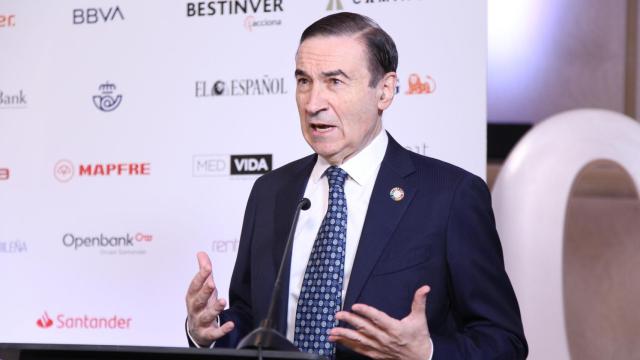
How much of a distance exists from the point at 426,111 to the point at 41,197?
1916mm

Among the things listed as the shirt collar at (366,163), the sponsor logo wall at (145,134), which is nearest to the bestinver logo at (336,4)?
the sponsor logo wall at (145,134)

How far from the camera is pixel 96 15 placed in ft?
13.1

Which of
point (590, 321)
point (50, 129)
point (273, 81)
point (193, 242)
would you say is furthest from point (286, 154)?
point (590, 321)

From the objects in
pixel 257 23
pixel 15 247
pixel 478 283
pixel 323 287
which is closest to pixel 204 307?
pixel 323 287

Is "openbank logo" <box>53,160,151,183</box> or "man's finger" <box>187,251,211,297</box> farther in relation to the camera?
"openbank logo" <box>53,160,151,183</box>

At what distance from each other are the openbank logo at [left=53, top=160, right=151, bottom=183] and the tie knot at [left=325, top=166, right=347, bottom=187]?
1.78m

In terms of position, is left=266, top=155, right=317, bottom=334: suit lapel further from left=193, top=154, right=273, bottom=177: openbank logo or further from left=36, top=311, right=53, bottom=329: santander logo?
left=36, top=311, right=53, bottom=329: santander logo

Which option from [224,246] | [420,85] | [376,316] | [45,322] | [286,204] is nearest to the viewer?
[376,316]

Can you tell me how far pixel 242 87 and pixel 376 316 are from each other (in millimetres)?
2180

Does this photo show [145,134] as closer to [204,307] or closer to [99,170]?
[99,170]

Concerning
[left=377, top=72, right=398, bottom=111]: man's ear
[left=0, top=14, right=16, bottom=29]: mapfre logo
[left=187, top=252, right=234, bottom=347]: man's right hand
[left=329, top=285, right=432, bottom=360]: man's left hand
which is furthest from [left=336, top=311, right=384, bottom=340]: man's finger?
[left=0, top=14, right=16, bottom=29]: mapfre logo

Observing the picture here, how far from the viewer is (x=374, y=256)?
2.13 meters

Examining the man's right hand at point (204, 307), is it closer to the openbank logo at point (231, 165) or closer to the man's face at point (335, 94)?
the man's face at point (335, 94)

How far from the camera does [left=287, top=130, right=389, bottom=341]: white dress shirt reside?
222 centimetres
